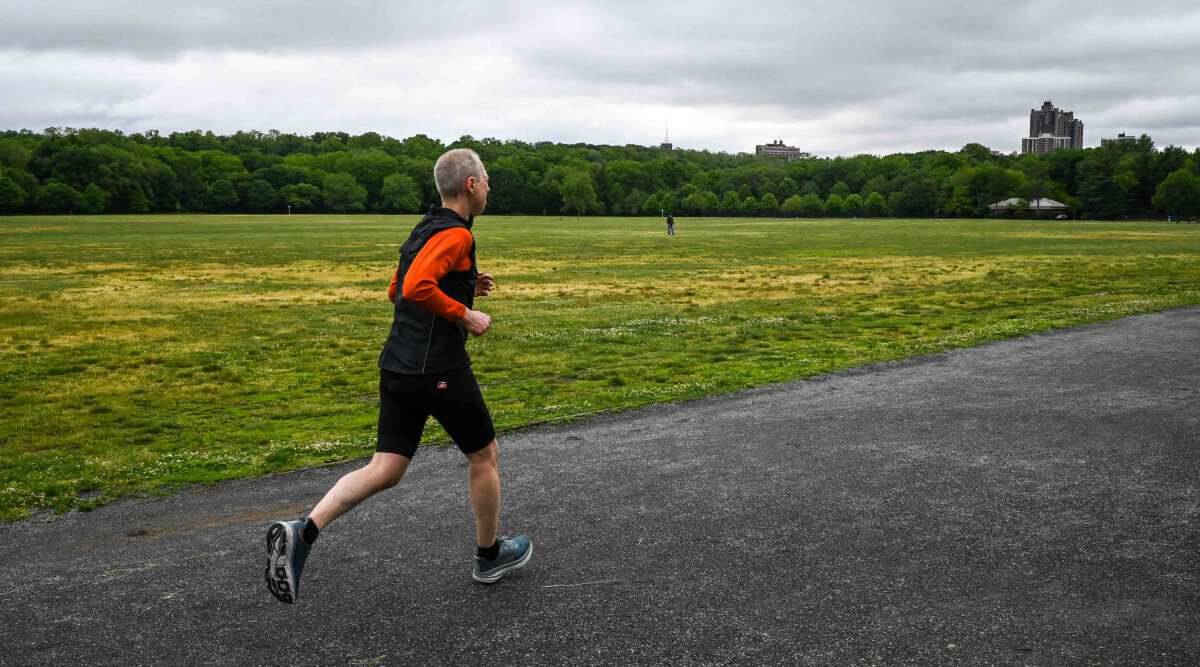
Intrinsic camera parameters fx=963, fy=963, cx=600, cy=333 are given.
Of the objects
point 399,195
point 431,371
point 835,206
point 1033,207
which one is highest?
point 399,195

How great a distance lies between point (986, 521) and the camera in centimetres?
592

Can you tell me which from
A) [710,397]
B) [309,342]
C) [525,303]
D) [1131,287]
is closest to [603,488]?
[710,397]

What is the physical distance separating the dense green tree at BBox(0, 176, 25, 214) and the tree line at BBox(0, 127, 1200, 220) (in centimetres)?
13

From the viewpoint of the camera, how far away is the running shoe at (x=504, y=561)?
5.06 m

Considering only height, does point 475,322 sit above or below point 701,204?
below

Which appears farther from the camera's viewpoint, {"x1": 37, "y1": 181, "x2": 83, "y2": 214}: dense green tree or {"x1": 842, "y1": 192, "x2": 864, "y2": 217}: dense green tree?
{"x1": 842, "y1": 192, "x2": 864, "y2": 217}: dense green tree

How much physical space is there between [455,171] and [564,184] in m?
166

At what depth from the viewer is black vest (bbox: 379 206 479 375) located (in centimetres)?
478

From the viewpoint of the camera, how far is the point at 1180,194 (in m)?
130

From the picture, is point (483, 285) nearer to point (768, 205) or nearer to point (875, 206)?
point (875, 206)

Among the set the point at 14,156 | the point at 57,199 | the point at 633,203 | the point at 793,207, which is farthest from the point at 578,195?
the point at 14,156

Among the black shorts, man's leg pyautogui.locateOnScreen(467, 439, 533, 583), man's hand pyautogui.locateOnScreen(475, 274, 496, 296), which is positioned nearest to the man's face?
man's hand pyautogui.locateOnScreen(475, 274, 496, 296)

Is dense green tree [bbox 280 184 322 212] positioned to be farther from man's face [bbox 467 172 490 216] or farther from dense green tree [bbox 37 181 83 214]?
man's face [bbox 467 172 490 216]

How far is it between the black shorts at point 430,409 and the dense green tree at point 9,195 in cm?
14003
